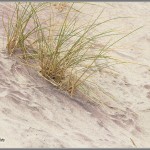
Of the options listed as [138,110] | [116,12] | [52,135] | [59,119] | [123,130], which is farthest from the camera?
[116,12]

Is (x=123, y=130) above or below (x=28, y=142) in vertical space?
below

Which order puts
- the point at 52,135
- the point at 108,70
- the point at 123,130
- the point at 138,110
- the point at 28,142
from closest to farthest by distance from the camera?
the point at 28,142, the point at 52,135, the point at 123,130, the point at 138,110, the point at 108,70

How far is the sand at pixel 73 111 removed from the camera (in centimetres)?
192

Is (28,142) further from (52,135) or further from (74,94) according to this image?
(74,94)

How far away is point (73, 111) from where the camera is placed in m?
2.30

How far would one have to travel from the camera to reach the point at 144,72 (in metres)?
3.07

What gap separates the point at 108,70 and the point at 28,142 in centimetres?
127

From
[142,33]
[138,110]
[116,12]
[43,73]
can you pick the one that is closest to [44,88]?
[43,73]

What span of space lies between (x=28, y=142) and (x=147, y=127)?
3.05ft

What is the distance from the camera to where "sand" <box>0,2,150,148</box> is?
6.30 ft

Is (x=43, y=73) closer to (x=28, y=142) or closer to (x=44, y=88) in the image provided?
(x=44, y=88)

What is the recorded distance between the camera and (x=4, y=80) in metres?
2.28

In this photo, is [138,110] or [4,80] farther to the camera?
[138,110]

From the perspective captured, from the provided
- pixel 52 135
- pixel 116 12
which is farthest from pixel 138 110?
pixel 116 12
